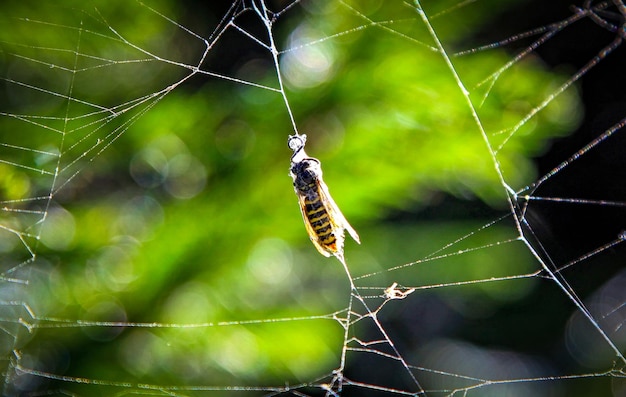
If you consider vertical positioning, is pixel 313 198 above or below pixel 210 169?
below

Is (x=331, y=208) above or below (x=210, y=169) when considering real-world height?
below

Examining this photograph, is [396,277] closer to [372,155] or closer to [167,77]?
[372,155]

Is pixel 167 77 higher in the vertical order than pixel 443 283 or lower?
higher

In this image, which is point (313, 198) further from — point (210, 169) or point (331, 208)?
point (210, 169)

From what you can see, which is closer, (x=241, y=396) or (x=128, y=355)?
(x=128, y=355)

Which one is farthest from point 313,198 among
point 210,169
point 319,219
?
point 210,169

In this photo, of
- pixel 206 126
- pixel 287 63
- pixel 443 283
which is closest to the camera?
pixel 206 126

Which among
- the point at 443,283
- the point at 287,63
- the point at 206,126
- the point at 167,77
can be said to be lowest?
the point at 443,283

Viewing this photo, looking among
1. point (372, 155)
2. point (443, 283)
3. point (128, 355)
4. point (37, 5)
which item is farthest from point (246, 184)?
point (443, 283)
